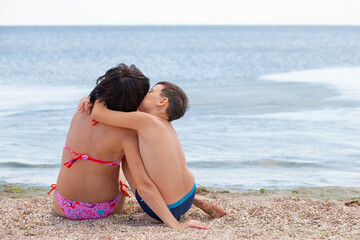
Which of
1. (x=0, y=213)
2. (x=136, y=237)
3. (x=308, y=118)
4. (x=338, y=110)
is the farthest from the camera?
(x=338, y=110)

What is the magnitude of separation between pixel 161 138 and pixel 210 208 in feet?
3.00

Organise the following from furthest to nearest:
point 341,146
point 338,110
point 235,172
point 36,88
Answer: point 36,88
point 338,110
point 341,146
point 235,172

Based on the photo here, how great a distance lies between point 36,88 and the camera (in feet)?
55.6

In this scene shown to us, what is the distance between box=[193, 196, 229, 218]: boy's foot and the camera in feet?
13.5

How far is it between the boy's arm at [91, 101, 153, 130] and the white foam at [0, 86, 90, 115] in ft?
26.9

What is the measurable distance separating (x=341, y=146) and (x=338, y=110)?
11.2 ft

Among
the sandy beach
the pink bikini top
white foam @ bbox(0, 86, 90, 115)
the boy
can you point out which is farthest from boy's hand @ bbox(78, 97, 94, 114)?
white foam @ bbox(0, 86, 90, 115)

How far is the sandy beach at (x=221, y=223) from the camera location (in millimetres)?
3395

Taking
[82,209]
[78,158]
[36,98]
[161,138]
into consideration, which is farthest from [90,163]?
[36,98]

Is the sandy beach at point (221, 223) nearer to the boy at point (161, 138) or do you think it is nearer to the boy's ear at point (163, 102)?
the boy at point (161, 138)

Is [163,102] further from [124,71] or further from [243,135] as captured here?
[243,135]

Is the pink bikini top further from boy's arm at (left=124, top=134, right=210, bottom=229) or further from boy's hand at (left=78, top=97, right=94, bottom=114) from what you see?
boy's hand at (left=78, top=97, right=94, bottom=114)

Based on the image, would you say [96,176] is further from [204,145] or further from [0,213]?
[204,145]

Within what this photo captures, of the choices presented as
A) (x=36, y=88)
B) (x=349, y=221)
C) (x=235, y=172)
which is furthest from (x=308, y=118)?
(x=36, y=88)
